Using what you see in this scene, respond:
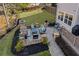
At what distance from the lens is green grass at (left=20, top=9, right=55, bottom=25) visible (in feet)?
6.90

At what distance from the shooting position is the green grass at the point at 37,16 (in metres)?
2.10

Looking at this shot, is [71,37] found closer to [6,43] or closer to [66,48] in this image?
[66,48]

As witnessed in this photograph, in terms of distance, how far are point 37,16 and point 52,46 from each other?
412 mm

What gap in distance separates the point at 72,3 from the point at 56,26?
335 millimetres

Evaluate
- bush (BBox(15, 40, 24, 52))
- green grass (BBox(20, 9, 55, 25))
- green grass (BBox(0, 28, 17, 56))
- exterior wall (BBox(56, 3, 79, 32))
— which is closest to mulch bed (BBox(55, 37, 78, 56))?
exterior wall (BBox(56, 3, 79, 32))

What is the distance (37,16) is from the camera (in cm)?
211

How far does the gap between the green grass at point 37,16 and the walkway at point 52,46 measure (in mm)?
133

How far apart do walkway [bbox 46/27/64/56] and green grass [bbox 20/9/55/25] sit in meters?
0.13

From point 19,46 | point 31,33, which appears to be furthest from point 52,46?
point 19,46

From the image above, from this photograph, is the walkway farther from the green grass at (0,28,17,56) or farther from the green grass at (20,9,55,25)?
the green grass at (0,28,17,56)

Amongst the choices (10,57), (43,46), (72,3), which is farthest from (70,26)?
(10,57)

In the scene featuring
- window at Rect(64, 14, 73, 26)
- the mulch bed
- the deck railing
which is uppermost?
window at Rect(64, 14, 73, 26)

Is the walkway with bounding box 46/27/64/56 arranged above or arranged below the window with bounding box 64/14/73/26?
below

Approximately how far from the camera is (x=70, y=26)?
2.07m
